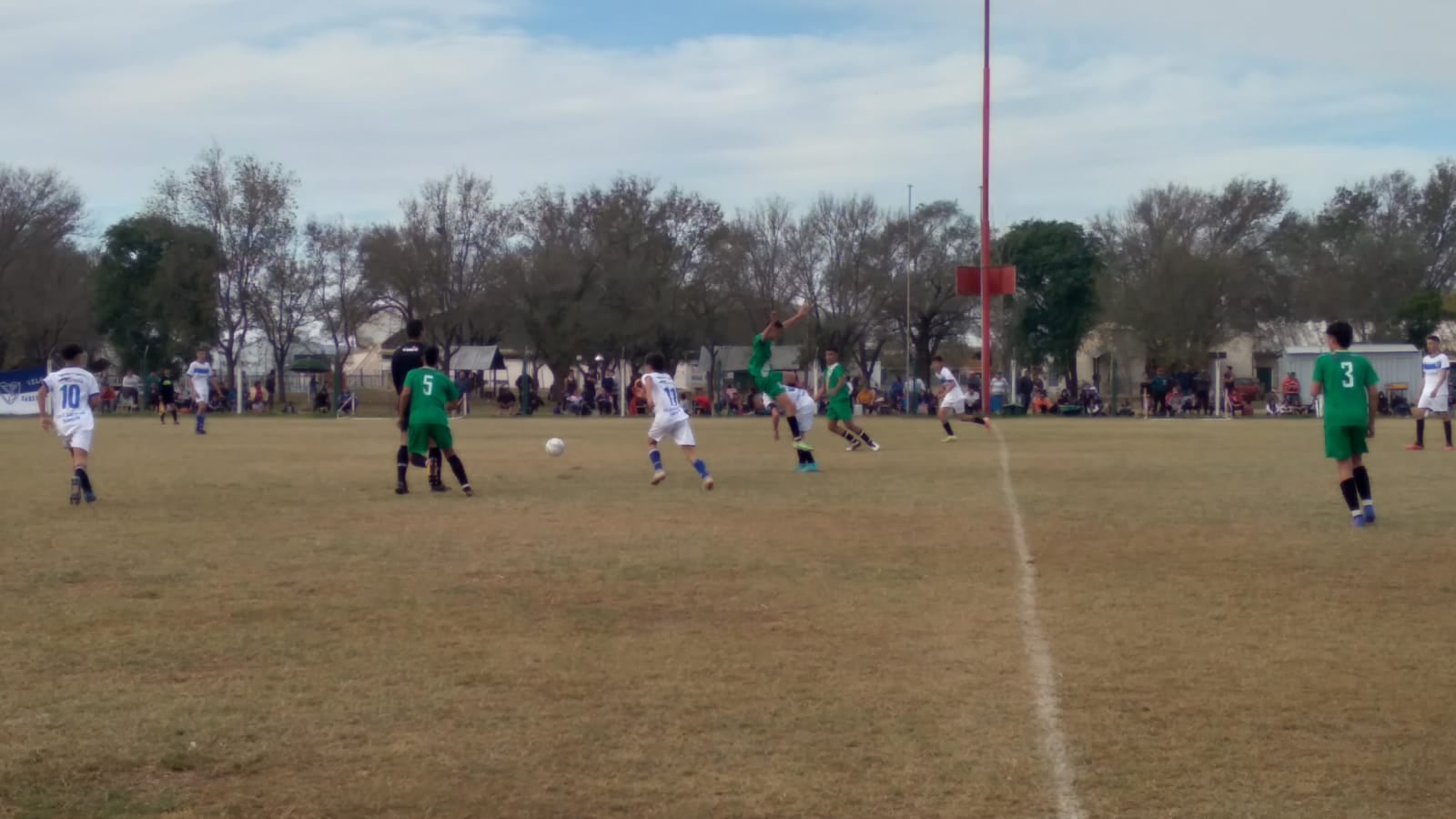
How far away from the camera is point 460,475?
14930mm

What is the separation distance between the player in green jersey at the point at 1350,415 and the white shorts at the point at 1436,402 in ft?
39.8

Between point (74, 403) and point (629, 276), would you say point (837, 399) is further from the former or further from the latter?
point (629, 276)

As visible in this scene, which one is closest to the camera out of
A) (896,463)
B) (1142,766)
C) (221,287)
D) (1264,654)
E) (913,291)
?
(1142,766)

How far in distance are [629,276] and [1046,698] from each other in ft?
171

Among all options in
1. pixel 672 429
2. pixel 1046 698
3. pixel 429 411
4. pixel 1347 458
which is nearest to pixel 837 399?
pixel 672 429

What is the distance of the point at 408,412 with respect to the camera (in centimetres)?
1509

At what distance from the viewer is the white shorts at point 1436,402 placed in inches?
903

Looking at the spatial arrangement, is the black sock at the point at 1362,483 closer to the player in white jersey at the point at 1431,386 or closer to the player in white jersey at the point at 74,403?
the player in white jersey at the point at 74,403

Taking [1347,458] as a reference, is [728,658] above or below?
below

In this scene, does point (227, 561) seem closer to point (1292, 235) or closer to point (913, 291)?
point (913, 291)

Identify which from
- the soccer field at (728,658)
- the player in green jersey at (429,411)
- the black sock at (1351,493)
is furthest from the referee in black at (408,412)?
the black sock at (1351,493)

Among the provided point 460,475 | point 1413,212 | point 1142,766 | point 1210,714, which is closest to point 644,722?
point 1142,766

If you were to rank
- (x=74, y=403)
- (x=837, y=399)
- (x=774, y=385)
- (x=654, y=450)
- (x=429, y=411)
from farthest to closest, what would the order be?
(x=837, y=399) → (x=774, y=385) → (x=654, y=450) → (x=429, y=411) → (x=74, y=403)

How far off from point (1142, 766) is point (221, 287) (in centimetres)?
5810
